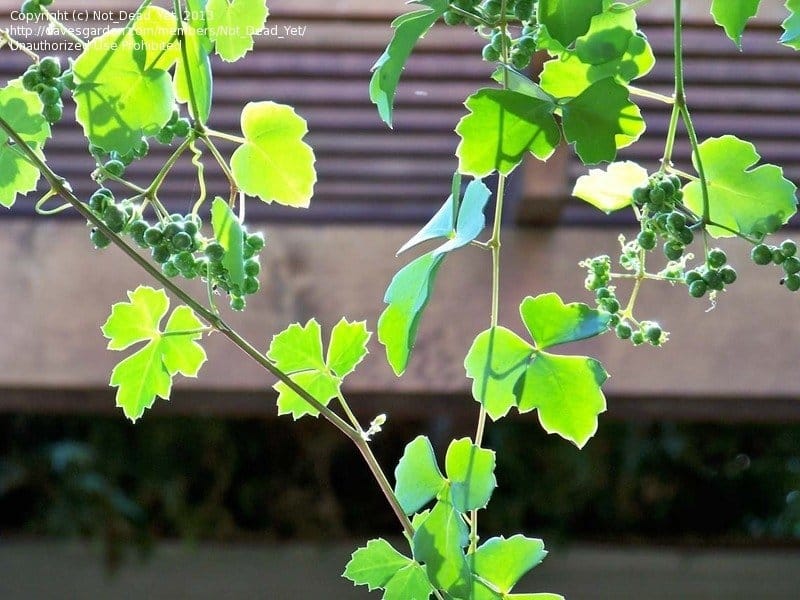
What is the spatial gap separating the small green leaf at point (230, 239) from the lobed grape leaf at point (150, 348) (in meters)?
0.07

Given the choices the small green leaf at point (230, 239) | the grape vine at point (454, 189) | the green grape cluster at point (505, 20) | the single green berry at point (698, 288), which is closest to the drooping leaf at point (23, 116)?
the grape vine at point (454, 189)

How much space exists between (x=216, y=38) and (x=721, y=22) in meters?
0.25

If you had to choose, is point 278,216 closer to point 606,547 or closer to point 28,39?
point 28,39

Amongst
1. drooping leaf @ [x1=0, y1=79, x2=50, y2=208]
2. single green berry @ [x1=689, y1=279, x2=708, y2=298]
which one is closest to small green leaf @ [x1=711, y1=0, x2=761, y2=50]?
single green berry @ [x1=689, y1=279, x2=708, y2=298]

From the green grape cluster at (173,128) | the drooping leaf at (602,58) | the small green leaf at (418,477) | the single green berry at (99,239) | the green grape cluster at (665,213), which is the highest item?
the drooping leaf at (602,58)

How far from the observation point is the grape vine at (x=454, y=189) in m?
0.46

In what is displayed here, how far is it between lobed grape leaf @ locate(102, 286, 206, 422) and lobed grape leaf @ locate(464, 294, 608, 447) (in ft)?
0.50

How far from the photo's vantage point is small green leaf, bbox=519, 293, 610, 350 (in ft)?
1.62

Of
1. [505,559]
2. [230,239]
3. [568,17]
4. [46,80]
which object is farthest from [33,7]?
[505,559]

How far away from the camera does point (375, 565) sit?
0.52 metres

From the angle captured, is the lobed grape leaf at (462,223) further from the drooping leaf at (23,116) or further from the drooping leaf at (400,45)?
the drooping leaf at (23,116)

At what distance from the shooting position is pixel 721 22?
487 millimetres

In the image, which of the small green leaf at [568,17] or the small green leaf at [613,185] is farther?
the small green leaf at [613,185]

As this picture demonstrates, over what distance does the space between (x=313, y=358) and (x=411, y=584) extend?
0.43 ft
